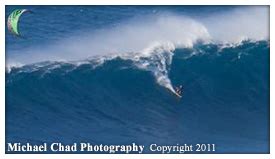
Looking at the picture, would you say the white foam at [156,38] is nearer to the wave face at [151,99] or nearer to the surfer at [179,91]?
the wave face at [151,99]

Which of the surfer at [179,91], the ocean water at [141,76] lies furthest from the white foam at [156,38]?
the surfer at [179,91]

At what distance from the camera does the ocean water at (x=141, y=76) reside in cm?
3841

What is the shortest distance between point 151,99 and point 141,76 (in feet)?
5.55

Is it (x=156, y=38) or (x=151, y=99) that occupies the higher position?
(x=156, y=38)

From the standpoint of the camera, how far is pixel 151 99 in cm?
4053

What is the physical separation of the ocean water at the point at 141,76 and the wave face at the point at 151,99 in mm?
59

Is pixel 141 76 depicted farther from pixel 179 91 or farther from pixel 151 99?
pixel 179 91

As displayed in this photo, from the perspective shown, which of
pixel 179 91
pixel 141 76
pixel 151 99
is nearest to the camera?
pixel 151 99

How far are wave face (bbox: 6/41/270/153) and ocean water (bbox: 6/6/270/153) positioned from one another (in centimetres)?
6

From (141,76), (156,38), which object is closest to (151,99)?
(141,76)

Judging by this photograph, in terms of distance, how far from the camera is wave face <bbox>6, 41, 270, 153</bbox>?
38.1 metres

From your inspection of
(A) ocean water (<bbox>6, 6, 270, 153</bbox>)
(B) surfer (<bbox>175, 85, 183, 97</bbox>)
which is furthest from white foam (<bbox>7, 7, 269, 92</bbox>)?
(B) surfer (<bbox>175, 85, 183, 97</bbox>)

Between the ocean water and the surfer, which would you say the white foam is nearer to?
the ocean water

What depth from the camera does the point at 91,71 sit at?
4122 cm
